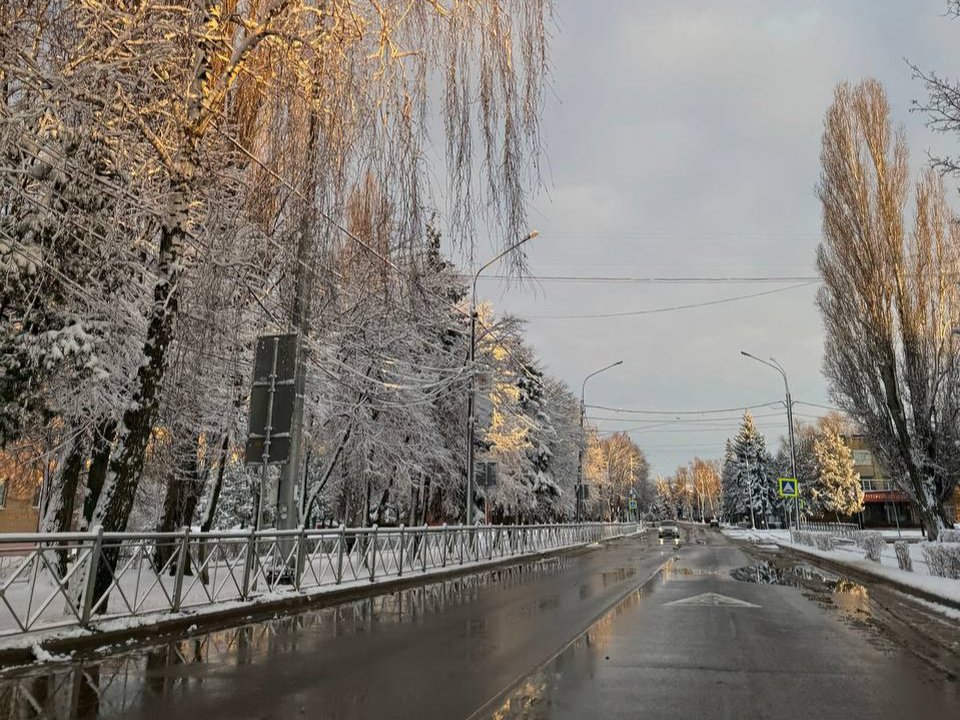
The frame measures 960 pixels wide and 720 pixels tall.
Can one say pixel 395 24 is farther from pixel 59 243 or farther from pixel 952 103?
pixel 952 103

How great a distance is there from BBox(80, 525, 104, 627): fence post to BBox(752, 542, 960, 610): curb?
1325 centimetres

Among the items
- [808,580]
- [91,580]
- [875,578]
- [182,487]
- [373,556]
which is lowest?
[808,580]

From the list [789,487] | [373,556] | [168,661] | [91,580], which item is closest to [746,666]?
[168,661]

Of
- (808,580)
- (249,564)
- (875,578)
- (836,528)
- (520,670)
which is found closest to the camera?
(520,670)

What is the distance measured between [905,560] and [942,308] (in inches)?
481

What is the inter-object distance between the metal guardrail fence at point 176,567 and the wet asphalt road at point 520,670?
119 cm

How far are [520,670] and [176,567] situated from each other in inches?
Result: 244

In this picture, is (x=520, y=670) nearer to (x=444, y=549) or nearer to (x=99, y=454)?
(x=99, y=454)

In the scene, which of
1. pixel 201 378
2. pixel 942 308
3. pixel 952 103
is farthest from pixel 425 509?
pixel 952 103

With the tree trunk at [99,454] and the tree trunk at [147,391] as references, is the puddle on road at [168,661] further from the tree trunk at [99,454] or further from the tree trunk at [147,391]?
the tree trunk at [99,454]

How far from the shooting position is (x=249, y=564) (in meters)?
11.0

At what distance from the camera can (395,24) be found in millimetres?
6484

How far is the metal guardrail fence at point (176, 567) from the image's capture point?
7375mm

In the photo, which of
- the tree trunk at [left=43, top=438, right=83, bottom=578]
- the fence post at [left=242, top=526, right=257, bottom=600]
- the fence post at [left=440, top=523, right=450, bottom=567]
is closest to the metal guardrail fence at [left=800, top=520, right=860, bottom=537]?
the fence post at [left=440, top=523, right=450, bottom=567]
